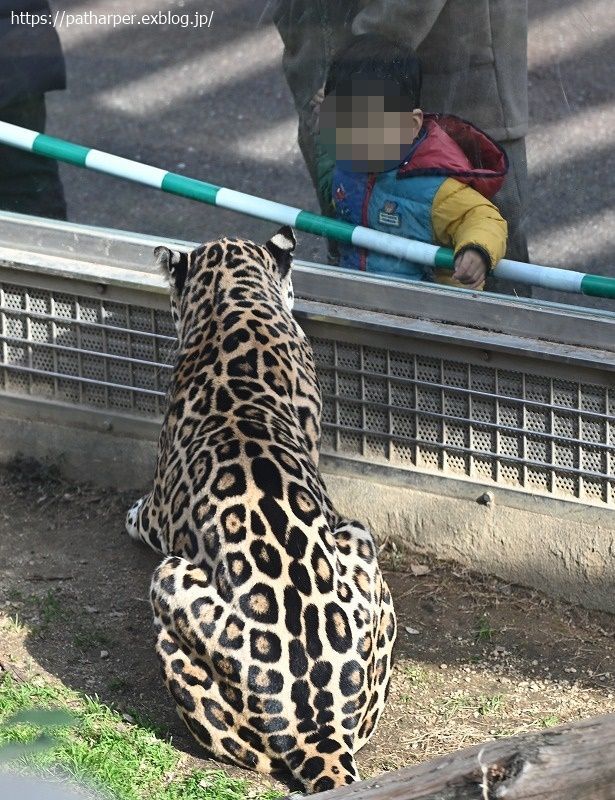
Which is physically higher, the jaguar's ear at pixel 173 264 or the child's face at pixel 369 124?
the child's face at pixel 369 124

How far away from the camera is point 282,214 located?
5453 mm

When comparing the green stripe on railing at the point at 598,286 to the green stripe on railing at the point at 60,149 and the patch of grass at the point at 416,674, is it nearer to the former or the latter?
the patch of grass at the point at 416,674

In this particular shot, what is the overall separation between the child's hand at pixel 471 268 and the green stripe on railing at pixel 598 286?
0.39 m

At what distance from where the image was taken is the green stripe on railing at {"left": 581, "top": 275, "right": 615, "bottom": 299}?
4.81 meters

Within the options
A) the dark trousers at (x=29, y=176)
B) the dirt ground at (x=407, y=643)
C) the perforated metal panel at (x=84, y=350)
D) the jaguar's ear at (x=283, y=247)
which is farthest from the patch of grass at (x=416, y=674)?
the dark trousers at (x=29, y=176)

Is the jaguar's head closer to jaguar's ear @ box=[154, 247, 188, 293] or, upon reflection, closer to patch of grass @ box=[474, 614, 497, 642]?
jaguar's ear @ box=[154, 247, 188, 293]

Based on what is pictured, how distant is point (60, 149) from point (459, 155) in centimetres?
196

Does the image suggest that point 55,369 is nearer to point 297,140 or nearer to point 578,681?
point 297,140

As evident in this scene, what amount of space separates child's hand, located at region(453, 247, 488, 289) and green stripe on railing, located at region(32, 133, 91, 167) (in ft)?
6.04

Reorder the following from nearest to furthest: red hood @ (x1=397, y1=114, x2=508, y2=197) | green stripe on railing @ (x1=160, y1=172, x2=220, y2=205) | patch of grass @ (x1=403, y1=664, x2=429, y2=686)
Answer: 1. patch of grass @ (x1=403, y1=664, x2=429, y2=686)
2. red hood @ (x1=397, y1=114, x2=508, y2=197)
3. green stripe on railing @ (x1=160, y1=172, x2=220, y2=205)

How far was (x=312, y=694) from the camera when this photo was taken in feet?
12.9

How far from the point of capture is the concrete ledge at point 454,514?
16.1 feet

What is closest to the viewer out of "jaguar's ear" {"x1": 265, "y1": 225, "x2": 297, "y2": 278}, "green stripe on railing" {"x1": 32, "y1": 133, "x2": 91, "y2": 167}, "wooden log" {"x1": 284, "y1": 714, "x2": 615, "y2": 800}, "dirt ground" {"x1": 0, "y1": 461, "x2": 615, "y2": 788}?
"wooden log" {"x1": 284, "y1": 714, "x2": 615, "y2": 800}

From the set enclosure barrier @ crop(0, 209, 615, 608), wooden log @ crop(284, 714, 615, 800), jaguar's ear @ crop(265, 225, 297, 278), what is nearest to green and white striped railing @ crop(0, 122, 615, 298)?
enclosure barrier @ crop(0, 209, 615, 608)
